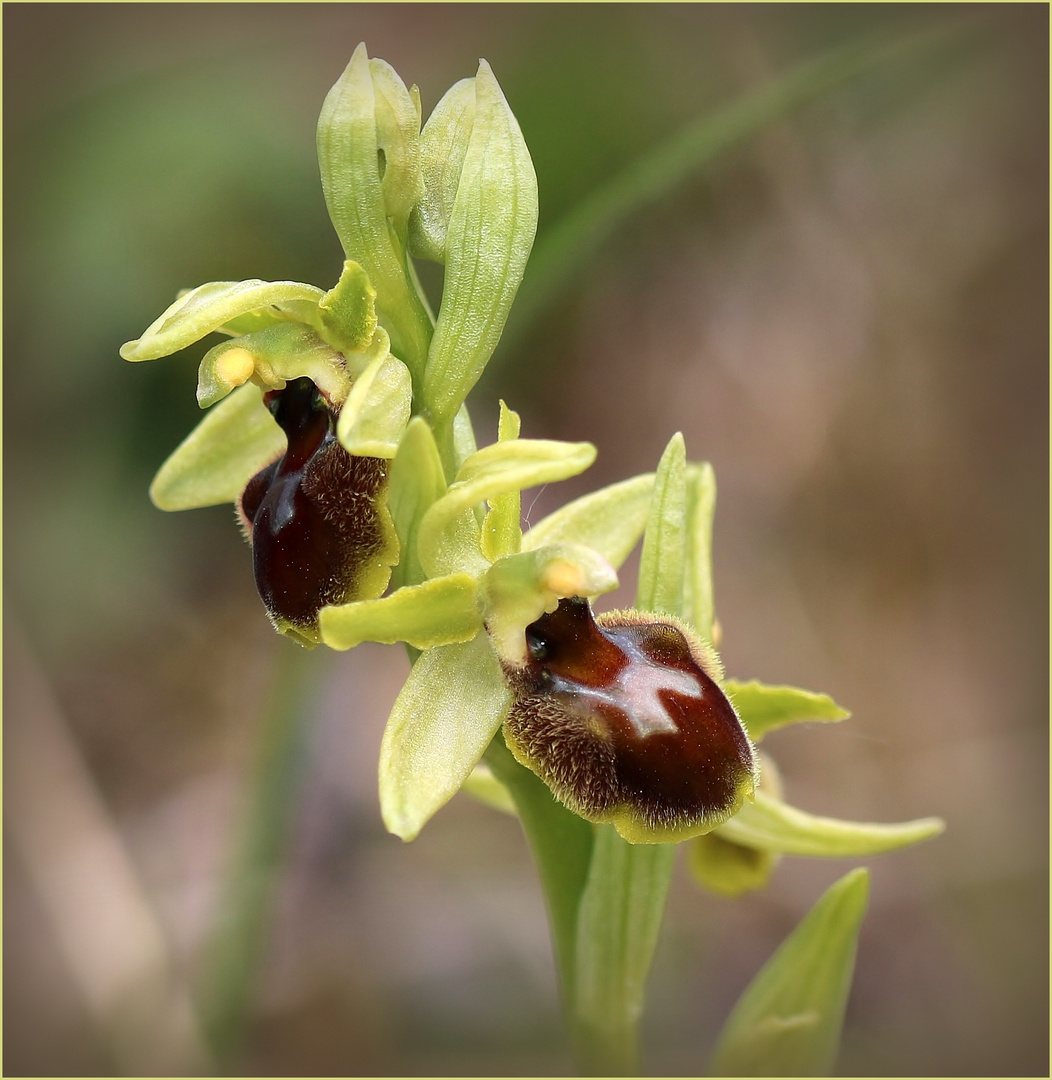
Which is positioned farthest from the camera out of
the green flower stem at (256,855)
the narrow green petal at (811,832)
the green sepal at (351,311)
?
the green flower stem at (256,855)

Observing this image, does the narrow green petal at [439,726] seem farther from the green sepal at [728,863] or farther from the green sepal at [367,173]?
the green sepal at [728,863]

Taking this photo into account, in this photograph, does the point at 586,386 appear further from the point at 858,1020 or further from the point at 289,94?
the point at 858,1020

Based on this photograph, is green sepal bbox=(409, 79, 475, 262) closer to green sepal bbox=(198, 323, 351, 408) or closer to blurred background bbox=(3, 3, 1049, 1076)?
green sepal bbox=(198, 323, 351, 408)

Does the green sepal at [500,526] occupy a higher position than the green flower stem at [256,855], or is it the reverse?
the green sepal at [500,526]

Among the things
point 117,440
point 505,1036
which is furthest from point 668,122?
point 505,1036

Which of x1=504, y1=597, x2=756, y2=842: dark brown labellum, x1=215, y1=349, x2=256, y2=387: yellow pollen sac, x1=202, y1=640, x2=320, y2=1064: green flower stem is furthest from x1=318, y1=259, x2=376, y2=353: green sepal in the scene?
x1=202, y1=640, x2=320, y2=1064: green flower stem

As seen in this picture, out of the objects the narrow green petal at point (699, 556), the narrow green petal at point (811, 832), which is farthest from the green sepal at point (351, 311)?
the narrow green petal at point (811, 832)

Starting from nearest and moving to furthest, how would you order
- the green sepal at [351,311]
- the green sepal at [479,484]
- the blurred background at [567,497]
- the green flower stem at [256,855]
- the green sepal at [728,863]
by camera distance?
the green sepal at [479,484] < the green sepal at [351,311] < the green sepal at [728,863] < the green flower stem at [256,855] < the blurred background at [567,497]
